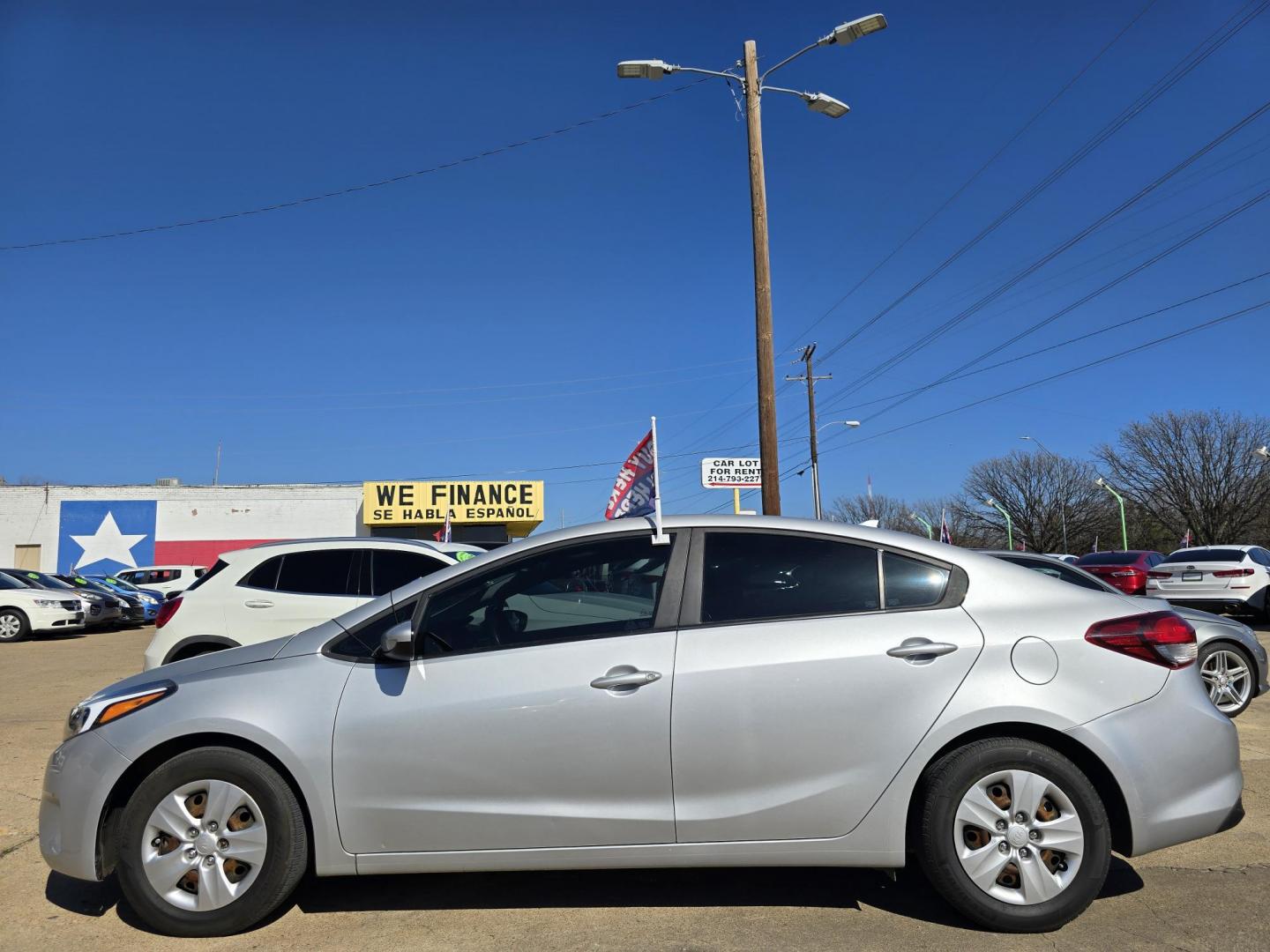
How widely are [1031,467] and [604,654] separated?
239 feet

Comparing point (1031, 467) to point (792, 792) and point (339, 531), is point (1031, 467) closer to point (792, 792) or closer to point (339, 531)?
point (339, 531)

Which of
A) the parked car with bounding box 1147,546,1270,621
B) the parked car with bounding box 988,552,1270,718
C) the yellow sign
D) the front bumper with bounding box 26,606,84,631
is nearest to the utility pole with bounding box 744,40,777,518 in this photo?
the parked car with bounding box 988,552,1270,718

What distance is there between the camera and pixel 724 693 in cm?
352

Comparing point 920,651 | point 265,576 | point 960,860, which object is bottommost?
point 960,860

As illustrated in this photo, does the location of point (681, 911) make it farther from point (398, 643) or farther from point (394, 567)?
point (394, 567)

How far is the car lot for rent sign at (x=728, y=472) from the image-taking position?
46.4 ft

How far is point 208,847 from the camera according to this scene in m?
3.57

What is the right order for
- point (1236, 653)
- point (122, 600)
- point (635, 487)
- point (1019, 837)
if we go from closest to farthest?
point (1019, 837)
point (1236, 653)
point (635, 487)
point (122, 600)

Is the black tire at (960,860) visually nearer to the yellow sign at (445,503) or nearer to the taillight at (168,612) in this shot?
the taillight at (168,612)

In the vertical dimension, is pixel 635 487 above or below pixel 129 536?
below

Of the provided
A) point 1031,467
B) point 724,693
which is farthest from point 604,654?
point 1031,467

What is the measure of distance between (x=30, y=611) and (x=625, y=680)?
61.6 feet

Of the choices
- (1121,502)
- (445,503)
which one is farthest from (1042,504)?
(445,503)

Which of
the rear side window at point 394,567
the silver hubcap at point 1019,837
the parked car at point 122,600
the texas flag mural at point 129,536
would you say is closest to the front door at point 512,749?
the silver hubcap at point 1019,837
